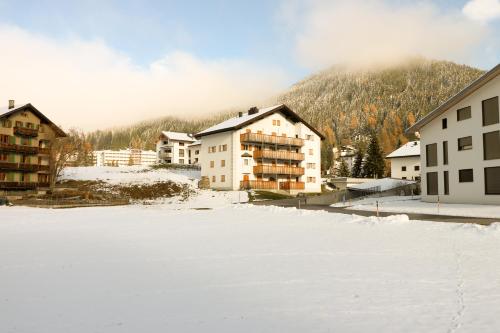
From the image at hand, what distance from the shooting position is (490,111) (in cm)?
3638

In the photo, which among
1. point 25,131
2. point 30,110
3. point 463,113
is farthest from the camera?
point 30,110

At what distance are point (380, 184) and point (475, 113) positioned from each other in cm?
2917

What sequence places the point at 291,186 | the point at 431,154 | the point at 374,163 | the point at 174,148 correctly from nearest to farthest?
the point at 431,154 → the point at 291,186 → the point at 374,163 → the point at 174,148

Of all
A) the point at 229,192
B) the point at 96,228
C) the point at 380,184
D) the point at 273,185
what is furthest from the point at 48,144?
the point at 380,184

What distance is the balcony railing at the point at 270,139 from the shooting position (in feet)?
205

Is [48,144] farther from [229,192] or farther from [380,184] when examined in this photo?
[380,184]

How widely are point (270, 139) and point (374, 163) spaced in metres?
40.6

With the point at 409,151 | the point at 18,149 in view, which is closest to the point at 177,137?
the point at 18,149

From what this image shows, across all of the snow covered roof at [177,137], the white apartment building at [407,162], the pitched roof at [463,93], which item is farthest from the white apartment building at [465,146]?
the snow covered roof at [177,137]

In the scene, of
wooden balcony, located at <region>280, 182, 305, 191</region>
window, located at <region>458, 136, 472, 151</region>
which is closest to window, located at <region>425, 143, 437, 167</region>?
window, located at <region>458, 136, 472, 151</region>

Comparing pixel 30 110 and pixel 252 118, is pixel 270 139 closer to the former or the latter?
pixel 252 118

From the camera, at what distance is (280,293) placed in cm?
930

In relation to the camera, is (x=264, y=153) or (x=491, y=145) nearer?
(x=491, y=145)

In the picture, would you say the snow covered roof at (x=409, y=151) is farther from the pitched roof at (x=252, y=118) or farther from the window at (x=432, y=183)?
the window at (x=432, y=183)
